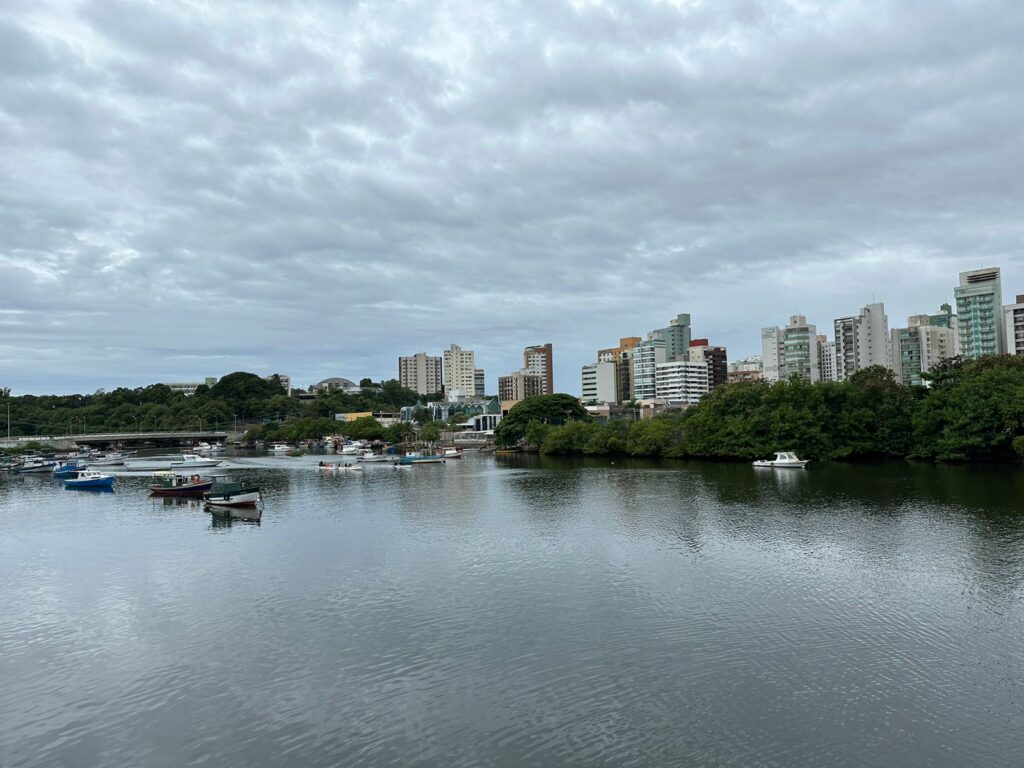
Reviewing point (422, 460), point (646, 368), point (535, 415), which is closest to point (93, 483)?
point (422, 460)

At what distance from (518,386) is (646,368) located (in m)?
35.7

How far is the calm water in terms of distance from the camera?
10961mm

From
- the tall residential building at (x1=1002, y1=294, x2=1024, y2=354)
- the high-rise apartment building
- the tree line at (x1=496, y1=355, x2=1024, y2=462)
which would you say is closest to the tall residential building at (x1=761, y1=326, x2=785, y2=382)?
the high-rise apartment building

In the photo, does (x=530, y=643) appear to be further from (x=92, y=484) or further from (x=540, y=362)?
(x=540, y=362)

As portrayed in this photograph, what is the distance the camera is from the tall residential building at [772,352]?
120 meters

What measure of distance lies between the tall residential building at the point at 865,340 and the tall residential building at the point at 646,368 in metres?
32.0

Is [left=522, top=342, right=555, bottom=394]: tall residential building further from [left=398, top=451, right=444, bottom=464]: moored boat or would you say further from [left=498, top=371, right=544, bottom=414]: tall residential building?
[left=398, top=451, right=444, bottom=464]: moored boat

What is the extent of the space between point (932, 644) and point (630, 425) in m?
55.3

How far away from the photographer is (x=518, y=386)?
511 ft

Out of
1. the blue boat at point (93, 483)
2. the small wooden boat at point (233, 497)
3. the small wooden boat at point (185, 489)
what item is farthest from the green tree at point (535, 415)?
the small wooden boat at point (233, 497)

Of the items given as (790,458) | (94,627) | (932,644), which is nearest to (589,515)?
(932,644)

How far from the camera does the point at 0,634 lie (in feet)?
54.4

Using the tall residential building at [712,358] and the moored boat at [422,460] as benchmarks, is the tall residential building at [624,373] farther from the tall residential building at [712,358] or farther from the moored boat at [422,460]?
the moored boat at [422,460]

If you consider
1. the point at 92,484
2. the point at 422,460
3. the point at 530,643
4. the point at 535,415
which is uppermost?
the point at 535,415
